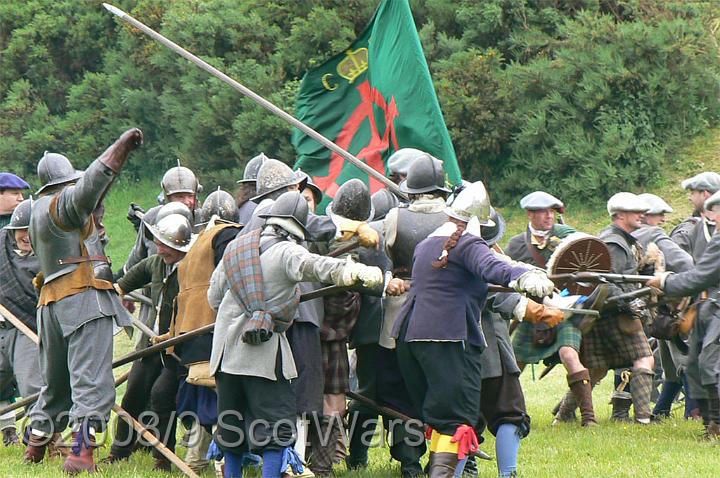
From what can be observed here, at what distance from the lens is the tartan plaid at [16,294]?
9641 mm

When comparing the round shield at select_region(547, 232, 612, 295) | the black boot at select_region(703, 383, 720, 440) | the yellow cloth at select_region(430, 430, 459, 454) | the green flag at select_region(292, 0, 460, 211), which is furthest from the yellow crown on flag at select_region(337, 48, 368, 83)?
the yellow cloth at select_region(430, 430, 459, 454)

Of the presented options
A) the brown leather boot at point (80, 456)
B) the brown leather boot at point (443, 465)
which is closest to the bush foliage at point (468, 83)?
the brown leather boot at point (443, 465)

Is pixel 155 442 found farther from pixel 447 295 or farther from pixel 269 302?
pixel 447 295

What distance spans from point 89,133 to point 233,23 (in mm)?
3993

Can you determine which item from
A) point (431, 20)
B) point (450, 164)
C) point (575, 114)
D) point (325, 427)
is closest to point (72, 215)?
point (325, 427)

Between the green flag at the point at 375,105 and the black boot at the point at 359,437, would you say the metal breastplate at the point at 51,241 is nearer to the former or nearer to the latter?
the black boot at the point at 359,437

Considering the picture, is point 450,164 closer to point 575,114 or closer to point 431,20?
point 575,114

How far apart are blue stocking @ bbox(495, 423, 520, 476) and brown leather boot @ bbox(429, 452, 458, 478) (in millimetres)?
587

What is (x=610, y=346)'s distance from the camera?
1060 cm

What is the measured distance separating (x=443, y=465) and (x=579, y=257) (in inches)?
71.4

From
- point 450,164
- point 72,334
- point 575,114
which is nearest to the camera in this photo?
point 72,334

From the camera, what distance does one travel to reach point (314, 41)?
2159cm

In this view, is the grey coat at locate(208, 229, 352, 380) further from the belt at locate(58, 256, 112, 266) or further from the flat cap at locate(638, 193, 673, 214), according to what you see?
the flat cap at locate(638, 193, 673, 214)

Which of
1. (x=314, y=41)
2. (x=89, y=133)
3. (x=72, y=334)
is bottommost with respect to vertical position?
(x=89, y=133)
